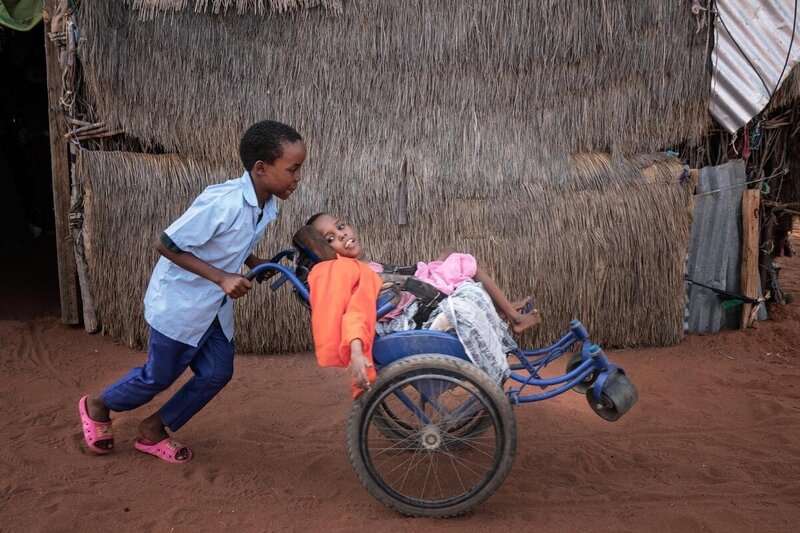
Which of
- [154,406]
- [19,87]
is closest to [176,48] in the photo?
[154,406]

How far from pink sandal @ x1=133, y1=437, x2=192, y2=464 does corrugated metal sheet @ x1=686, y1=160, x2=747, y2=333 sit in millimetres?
3930

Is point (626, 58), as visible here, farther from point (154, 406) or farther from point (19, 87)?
point (19, 87)

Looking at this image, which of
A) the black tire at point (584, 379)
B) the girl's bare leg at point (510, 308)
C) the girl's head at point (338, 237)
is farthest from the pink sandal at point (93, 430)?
the black tire at point (584, 379)

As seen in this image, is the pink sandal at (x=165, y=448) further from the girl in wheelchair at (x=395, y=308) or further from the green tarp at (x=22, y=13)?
the green tarp at (x=22, y=13)

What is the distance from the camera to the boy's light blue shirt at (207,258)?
283 cm

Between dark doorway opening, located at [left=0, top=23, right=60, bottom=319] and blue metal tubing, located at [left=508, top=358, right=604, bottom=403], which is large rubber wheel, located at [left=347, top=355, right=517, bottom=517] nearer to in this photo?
blue metal tubing, located at [left=508, top=358, right=604, bottom=403]

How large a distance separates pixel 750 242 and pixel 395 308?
3.59m

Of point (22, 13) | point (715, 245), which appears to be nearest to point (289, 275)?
point (22, 13)

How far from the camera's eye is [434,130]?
486cm

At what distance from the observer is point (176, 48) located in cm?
467

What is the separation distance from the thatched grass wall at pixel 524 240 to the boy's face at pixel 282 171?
185 centimetres

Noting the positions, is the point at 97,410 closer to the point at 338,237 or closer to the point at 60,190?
the point at 338,237

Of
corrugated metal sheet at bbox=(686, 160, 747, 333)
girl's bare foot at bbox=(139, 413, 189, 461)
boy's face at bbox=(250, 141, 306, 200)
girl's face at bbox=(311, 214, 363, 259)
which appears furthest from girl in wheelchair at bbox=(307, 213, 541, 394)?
corrugated metal sheet at bbox=(686, 160, 747, 333)

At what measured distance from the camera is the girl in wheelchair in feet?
8.46
